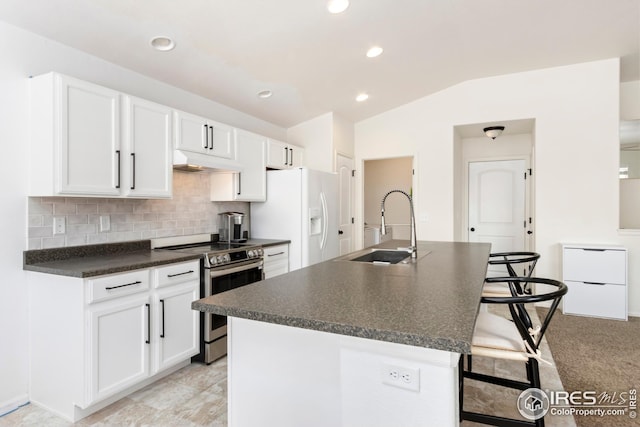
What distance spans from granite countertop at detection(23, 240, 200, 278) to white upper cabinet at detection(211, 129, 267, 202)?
1015 millimetres

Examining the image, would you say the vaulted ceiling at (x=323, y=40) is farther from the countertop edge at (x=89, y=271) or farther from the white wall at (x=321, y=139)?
the countertop edge at (x=89, y=271)

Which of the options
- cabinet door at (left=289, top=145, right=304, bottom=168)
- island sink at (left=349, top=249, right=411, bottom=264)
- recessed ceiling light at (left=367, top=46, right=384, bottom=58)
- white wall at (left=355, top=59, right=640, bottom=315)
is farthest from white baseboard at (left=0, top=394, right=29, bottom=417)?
white wall at (left=355, top=59, right=640, bottom=315)

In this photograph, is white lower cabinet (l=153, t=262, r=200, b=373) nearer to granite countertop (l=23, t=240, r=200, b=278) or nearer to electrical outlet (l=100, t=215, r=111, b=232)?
granite countertop (l=23, t=240, r=200, b=278)

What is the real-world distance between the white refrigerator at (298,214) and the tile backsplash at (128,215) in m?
0.38

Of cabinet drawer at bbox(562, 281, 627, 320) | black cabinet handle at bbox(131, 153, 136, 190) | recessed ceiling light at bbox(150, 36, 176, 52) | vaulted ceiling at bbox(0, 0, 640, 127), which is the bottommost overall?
cabinet drawer at bbox(562, 281, 627, 320)

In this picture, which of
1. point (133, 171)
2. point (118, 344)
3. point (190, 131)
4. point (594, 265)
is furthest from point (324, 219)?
point (594, 265)

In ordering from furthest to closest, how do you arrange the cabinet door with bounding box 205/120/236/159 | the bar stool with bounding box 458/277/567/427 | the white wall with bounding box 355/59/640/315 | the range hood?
the white wall with bounding box 355/59/640/315, the cabinet door with bounding box 205/120/236/159, the range hood, the bar stool with bounding box 458/277/567/427

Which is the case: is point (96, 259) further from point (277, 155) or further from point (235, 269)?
point (277, 155)

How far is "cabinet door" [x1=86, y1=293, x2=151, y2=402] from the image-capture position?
81.0 inches

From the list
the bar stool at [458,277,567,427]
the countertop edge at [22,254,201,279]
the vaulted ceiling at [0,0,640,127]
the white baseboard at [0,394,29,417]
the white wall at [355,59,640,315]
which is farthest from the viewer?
the white wall at [355,59,640,315]

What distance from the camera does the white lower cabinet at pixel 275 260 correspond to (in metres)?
3.59

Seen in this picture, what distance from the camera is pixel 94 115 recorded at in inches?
91.0

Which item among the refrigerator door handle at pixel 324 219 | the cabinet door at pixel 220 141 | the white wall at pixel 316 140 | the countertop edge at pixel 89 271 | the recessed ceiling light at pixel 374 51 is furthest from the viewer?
the white wall at pixel 316 140

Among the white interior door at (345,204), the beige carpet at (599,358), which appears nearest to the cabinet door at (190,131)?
the white interior door at (345,204)
